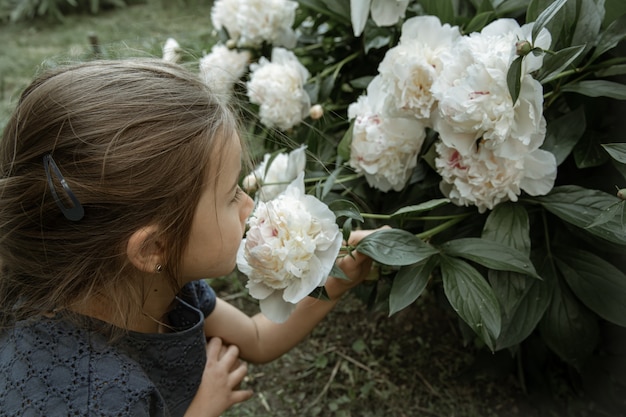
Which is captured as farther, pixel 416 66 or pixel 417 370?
pixel 417 370

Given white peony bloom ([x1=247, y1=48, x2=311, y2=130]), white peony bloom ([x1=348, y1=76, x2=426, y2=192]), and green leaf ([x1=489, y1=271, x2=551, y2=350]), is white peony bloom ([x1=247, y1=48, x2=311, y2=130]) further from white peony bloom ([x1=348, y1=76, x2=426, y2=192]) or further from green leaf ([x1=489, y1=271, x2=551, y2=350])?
green leaf ([x1=489, y1=271, x2=551, y2=350])

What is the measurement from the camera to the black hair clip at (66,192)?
74 centimetres

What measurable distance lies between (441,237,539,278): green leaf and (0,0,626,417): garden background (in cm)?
18

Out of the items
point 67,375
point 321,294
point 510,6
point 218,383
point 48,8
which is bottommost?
point 48,8

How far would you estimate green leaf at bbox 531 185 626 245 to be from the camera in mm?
769

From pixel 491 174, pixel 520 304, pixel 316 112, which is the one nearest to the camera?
pixel 491 174

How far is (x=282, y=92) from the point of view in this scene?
3.92ft

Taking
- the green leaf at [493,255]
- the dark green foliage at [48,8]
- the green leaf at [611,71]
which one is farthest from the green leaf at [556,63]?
the dark green foliage at [48,8]

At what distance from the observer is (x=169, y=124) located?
783mm

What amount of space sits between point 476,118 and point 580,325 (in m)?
0.41

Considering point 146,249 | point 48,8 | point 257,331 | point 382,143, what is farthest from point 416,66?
point 48,8

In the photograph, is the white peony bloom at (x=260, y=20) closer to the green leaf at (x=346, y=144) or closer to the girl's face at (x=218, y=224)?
the green leaf at (x=346, y=144)

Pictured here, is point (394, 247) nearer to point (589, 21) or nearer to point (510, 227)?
point (510, 227)

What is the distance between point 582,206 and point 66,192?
68cm
